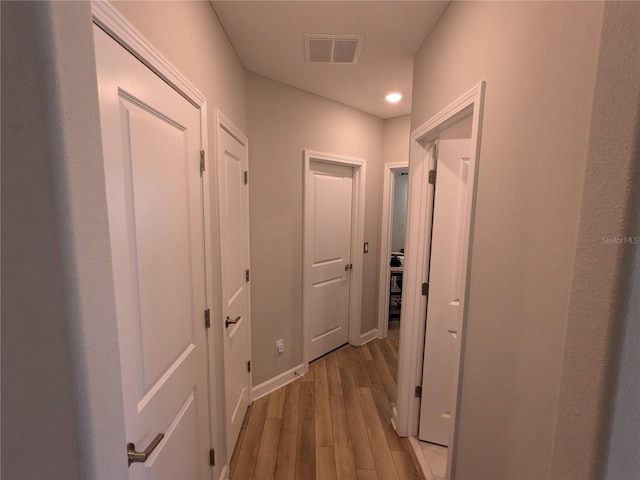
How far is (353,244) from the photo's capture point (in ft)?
10.1

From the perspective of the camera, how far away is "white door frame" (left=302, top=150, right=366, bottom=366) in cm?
254

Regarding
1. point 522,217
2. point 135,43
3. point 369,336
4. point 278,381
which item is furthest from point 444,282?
point 369,336

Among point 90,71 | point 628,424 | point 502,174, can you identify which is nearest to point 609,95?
point 502,174

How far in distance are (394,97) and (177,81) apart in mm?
2050

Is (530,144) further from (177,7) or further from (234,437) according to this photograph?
(234,437)

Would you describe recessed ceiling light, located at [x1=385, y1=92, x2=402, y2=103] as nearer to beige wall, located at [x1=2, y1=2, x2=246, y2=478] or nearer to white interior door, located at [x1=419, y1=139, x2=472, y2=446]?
white interior door, located at [x1=419, y1=139, x2=472, y2=446]

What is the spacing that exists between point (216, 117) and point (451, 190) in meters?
1.40

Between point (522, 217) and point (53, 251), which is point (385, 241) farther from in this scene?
point (53, 251)

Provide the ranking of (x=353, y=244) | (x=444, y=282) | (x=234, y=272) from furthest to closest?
(x=353, y=244)
(x=234, y=272)
(x=444, y=282)

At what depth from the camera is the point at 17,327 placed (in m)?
0.43

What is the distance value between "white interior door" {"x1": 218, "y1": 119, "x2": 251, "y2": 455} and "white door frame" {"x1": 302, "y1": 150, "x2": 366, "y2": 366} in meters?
0.61

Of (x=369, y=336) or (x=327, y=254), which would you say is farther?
(x=369, y=336)

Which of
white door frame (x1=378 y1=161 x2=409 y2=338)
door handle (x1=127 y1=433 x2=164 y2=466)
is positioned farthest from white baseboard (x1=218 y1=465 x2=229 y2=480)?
white door frame (x1=378 y1=161 x2=409 y2=338)

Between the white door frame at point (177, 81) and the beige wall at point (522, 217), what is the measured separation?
44.5 inches
